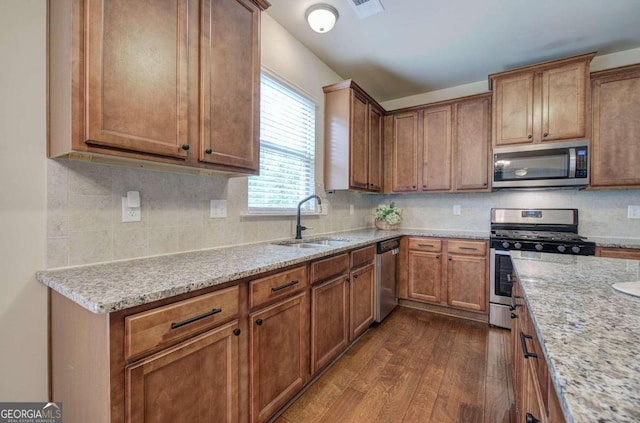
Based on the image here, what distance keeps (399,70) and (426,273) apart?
2.34 metres

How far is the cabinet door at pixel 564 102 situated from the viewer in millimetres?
2652

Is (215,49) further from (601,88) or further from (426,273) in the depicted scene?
(601,88)

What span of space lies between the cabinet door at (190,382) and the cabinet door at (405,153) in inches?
115

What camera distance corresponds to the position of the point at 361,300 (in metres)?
2.57

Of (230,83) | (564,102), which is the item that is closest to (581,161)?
(564,102)

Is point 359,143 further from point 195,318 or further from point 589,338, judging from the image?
point 589,338

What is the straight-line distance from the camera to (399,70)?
3244 millimetres

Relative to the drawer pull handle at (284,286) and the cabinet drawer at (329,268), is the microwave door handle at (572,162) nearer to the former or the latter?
the cabinet drawer at (329,268)

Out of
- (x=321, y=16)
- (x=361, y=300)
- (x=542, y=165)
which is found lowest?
(x=361, y=300)

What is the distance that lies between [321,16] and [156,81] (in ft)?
4.83

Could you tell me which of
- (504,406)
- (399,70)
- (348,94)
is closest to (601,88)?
(399,70)

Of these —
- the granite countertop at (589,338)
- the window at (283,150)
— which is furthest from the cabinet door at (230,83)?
the granite countertop at (589,338)

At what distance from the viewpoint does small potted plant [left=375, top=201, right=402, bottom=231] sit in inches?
144

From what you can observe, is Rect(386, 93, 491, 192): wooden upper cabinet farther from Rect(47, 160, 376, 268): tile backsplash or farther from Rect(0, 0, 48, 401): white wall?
Rect(0, 0, 48, 401): white wall
